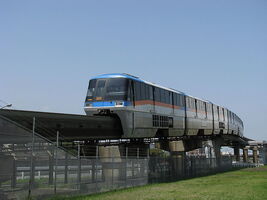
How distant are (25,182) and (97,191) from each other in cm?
582

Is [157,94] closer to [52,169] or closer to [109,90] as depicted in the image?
[109,90]

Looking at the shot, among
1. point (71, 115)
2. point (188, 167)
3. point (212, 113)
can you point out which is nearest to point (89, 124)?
point (71, 115)

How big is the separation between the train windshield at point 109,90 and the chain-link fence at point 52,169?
3.87 meters

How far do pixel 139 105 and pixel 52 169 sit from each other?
11082 mm

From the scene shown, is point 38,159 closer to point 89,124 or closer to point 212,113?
point 89,124

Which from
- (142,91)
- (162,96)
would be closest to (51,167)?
(142,91)

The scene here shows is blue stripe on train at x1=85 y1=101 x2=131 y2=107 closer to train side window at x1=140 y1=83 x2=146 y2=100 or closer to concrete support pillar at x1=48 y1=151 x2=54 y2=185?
train side window at x1=140 y1=83 x2=146 y2=100

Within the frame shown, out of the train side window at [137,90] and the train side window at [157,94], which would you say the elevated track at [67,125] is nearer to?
the train side window at [137,90]

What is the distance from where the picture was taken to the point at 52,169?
574 inches

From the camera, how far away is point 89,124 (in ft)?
66.4

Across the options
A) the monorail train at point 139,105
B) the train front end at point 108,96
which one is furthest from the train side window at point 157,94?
the train front end at point 108,96

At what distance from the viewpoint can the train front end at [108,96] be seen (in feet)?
76.9

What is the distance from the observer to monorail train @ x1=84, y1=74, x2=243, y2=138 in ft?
77.1

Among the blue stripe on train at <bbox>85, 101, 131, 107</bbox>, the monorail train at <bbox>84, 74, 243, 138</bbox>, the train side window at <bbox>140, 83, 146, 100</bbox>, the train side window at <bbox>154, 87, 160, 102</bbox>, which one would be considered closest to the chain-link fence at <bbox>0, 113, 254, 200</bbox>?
the monorail train at <bbox>84, 74, 243, 138</bbox>
